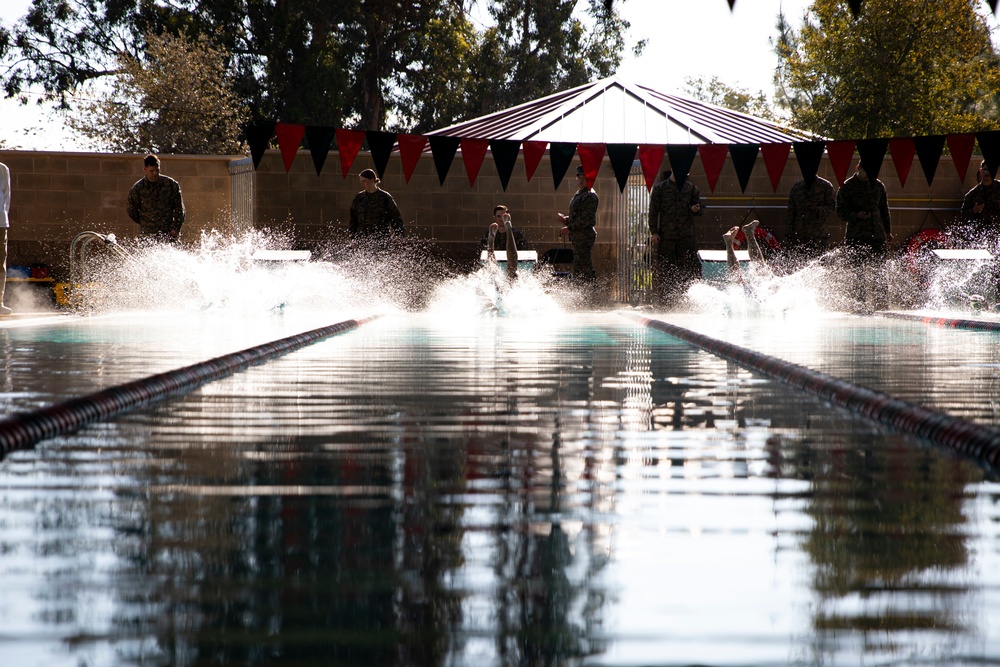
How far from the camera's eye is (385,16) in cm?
2967

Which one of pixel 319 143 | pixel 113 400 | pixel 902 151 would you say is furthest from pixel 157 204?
pixel 113 400

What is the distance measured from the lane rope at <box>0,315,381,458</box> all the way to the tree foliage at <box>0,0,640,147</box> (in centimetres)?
2173

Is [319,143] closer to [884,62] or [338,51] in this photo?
[884,62]

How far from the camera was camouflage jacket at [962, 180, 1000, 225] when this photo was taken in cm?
1480

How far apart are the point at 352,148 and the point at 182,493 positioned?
11.1m

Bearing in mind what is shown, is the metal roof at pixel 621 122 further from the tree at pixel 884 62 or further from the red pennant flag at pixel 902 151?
the tree at pixel 884 62

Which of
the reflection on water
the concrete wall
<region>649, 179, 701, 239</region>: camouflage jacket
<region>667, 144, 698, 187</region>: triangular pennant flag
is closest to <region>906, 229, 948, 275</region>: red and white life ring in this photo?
the concrete wall

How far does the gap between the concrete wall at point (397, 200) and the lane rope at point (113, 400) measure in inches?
361

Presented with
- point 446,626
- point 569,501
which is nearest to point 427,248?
point 569,501

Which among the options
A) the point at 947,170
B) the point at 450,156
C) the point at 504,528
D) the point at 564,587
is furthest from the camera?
the point at 947,170

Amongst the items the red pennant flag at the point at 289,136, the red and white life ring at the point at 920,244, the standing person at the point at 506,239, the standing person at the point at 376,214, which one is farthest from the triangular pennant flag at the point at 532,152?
the red and white life ring at the point at 920,244

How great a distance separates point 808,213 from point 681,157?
196 centimetres

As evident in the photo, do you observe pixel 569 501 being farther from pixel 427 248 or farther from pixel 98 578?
pixel 427 248

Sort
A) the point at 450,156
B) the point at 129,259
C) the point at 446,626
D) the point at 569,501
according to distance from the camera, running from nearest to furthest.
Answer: the point at 446,626 → the point at 569,501 → the point at 450,156 → the point at 129,259
